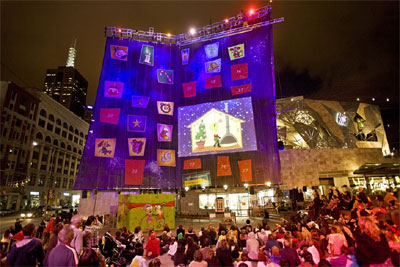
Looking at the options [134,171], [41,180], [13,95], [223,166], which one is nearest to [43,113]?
[13,95]

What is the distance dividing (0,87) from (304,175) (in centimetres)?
5140

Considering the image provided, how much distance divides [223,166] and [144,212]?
7895 millimetres

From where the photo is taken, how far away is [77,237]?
5930mm

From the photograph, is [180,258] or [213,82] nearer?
[180,258]

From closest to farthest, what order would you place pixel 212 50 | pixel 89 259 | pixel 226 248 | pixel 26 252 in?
pixel 89 259 → pixel 26 252 → pixel 226 248 → pixel 212 50

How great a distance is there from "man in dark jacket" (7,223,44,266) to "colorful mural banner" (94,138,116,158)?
1720 centimetres

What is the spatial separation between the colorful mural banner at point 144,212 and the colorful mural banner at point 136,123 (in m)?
7.74

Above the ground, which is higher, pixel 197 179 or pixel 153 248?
pixel 197 179

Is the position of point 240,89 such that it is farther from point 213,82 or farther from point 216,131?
point 216,131

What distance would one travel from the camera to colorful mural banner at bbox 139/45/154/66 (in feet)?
79.3

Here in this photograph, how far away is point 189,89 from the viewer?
23.3 meters

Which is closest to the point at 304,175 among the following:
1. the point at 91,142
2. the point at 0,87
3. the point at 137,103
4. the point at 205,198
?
the point at 205,198

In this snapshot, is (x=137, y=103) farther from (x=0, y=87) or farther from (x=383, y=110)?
(x=383, y=110)

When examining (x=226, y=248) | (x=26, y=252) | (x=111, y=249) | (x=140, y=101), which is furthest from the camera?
(x=140, y=101)
